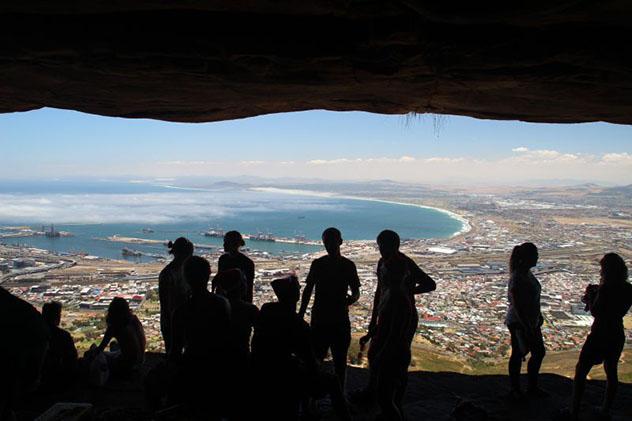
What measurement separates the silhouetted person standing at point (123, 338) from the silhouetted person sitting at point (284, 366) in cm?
272

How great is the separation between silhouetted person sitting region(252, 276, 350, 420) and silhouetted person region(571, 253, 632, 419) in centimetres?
241

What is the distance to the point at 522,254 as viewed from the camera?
384cm

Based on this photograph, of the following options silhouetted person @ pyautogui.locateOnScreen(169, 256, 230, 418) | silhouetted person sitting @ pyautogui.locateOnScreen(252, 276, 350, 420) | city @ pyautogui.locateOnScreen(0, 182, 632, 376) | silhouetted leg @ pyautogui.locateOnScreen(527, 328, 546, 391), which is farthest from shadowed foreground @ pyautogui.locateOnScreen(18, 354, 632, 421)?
city @ pyautogui.locateOnScreen(0, 182, 632, 376)

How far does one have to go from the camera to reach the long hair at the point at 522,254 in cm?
383

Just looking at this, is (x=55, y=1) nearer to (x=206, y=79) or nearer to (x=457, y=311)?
(x=206, y=79)

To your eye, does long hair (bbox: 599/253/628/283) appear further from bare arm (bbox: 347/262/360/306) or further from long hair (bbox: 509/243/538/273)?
bare arm (bbox: 347/262/360/306)

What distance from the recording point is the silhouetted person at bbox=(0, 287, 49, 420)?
256cm

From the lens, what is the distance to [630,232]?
97.9 feet

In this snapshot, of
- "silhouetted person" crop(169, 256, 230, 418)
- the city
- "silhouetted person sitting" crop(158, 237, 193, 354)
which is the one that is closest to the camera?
"silhouetted person" crop(169, 256, 230, 418)

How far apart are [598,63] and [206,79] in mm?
3116

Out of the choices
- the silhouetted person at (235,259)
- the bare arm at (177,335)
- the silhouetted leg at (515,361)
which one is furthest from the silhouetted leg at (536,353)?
the bare arm at (177,335)

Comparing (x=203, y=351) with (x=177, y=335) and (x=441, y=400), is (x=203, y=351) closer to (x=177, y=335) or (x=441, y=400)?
(x=177, y=335)

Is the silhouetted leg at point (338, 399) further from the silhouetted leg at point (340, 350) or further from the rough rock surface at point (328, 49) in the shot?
the rough rock surface at point (328, 49)

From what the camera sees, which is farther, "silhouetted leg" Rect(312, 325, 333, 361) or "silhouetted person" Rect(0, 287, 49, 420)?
"silhouetted leg" Rect(312, 325, 333, 361)
